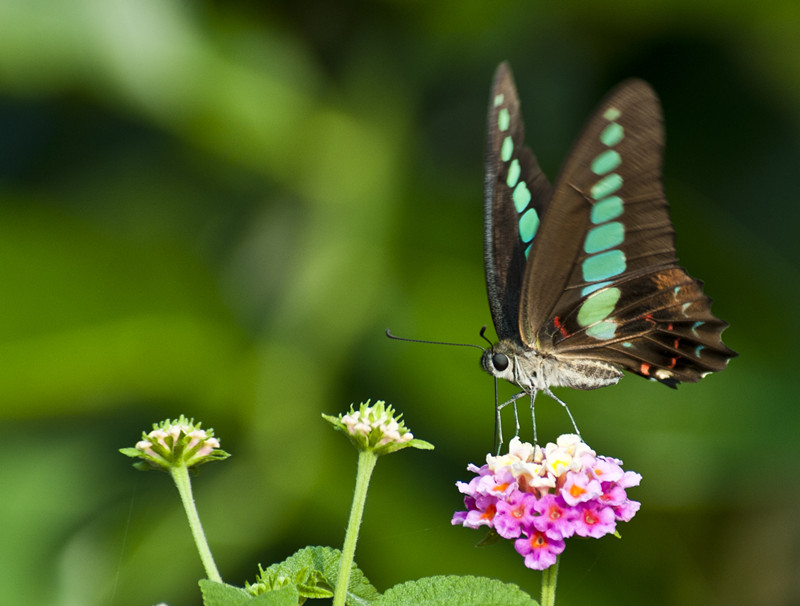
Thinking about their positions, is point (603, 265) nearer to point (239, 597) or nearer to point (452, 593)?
point (452, 593)

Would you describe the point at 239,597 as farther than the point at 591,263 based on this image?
No

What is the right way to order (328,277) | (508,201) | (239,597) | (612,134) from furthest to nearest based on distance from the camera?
(328,277) → (508,201) → (612,134) → (239,597)

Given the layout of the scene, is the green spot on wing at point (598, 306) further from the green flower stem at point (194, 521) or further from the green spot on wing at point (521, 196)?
the green flower stem at point (194, 521)

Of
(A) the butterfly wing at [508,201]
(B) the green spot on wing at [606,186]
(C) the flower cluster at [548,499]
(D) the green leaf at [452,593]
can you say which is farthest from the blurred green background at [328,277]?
(D) the green leaf at [452,593]

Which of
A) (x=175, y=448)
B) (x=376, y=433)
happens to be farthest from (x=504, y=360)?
(x=175, y=448)

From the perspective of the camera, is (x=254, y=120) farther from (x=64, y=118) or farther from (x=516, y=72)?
(x=516, y=72)

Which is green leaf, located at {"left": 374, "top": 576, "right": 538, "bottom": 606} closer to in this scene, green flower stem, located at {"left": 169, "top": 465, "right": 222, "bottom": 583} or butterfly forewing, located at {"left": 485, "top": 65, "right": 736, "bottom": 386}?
green flower stem, located at {"left": 169, "top": 465, "right": 222, "bottom": 583}
